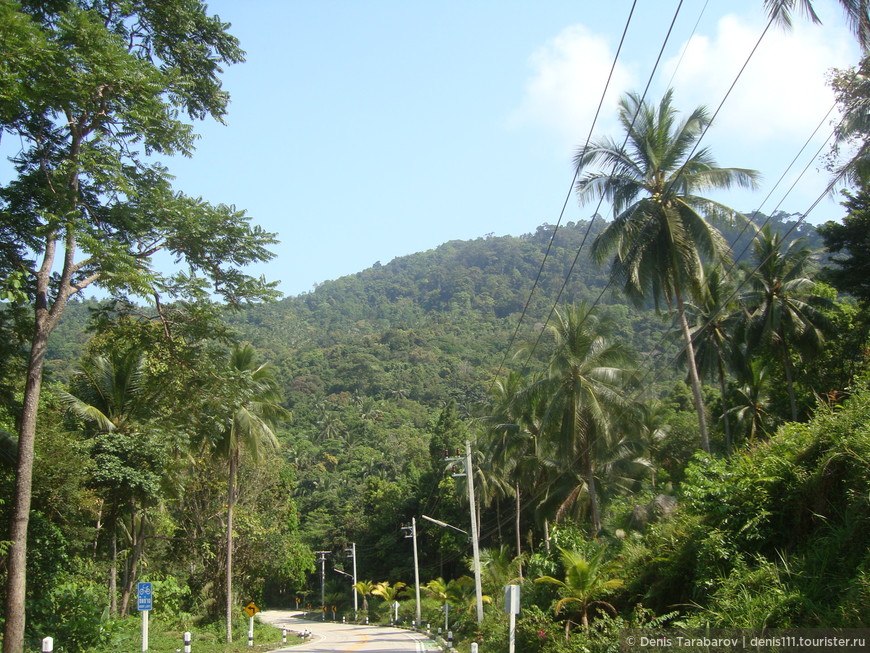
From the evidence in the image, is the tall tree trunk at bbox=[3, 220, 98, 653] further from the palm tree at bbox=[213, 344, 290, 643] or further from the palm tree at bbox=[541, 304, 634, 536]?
the palm tree at bbox=[541, 304, 634, 536]

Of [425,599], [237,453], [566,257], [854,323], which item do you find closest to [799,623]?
[854,323]

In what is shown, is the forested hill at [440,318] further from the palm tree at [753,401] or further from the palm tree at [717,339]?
the palm tree at [717,339]

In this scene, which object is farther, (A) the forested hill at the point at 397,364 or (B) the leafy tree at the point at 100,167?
(A) the forested hill at the point at 397,364

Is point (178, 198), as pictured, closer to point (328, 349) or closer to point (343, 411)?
point (343, 411)

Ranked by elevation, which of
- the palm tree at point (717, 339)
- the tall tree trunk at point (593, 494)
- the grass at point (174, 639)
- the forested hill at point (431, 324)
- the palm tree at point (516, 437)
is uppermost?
the forested hill at point (431, 324)

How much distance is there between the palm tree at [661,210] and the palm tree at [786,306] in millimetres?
7319

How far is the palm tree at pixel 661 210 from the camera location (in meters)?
18.7

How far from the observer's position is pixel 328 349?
126m

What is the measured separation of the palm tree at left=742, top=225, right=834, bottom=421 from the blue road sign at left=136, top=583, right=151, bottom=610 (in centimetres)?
2286

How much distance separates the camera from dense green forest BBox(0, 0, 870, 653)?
31.8ft

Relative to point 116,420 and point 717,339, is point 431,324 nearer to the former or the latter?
point 717,339

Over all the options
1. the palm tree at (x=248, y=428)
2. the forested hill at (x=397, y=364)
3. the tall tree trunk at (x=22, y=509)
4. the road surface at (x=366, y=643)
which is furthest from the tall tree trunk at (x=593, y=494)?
the tall tree trunk at (x=22, y=509)

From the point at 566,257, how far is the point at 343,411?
212 feet

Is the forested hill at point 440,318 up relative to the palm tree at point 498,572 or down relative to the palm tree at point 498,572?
up
